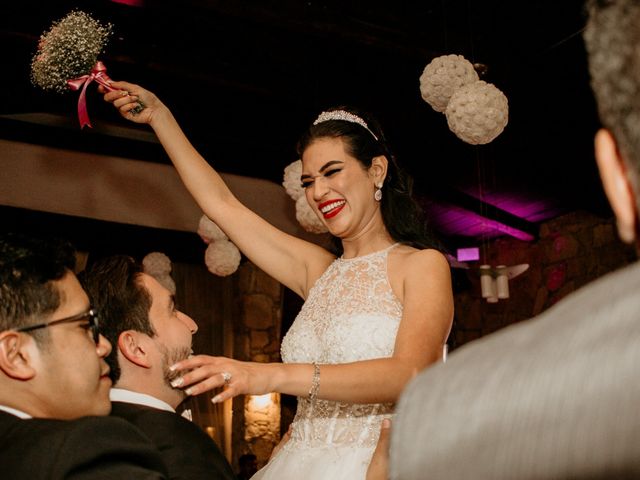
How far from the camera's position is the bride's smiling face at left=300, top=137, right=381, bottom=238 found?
2.44 m

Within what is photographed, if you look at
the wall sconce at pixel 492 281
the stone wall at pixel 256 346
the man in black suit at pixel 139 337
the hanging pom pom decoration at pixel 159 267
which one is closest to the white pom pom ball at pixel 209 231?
the hanging pom pom decoration at pixel 159 267

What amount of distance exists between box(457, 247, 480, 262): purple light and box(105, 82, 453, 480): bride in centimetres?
664

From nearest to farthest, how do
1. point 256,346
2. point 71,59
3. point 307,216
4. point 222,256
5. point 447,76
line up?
1. point 71,59
2. point 447,76
3. point 307,216
4. point 222,256
5. point 256,346

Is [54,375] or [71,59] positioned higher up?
[71,59]

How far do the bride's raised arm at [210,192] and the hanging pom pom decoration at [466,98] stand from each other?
5.67 feet

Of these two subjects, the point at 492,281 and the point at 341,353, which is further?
the point at 492,281

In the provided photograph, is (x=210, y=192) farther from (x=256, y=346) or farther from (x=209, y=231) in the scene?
(x=256, y=346)

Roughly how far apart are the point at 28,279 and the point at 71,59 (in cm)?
145

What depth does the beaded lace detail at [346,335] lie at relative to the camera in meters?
2.29

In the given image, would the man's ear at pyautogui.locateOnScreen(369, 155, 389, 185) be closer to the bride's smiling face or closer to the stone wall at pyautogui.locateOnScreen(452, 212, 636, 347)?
the bride's smiling face

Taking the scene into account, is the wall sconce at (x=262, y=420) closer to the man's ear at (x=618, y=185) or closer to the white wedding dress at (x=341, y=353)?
the white wedding dress at (x=341, y=353)

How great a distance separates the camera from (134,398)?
1.88m

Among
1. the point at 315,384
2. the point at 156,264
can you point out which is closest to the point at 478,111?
the point at 315,384

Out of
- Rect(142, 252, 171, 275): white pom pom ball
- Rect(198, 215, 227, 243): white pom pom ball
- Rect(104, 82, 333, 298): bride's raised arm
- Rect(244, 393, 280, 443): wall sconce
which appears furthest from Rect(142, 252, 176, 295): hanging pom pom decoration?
Rect(104, 82, 333, 298): bride's raised arm
